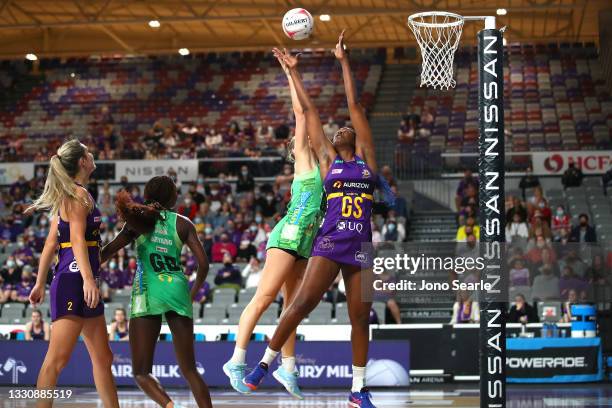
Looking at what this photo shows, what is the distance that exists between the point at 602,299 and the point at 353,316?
11.0 meters

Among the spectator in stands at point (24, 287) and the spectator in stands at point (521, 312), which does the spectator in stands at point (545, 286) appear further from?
the spectator in stands at point (24, 287)

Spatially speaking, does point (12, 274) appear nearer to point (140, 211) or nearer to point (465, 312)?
point (465, 312)

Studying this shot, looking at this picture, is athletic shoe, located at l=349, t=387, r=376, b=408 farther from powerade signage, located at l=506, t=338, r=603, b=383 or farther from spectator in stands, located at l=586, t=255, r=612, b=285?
spectator in stands, located at l=586, t=255, r=612, b=285

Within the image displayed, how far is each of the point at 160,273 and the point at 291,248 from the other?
122 cm

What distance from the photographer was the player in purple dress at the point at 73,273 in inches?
291

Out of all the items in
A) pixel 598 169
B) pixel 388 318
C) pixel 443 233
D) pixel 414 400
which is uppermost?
pixel 598 169

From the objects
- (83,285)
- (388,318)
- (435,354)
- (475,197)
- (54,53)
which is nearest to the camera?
(83,285)

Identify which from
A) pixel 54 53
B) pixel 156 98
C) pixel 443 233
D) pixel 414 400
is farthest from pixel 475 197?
pixel 54 53

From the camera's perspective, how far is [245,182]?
25281 millimetres

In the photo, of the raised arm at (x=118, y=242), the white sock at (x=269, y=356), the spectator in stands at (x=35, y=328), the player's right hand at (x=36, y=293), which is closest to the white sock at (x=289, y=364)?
the white sock at (x=269, y=356)

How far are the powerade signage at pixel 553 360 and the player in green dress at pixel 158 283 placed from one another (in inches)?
390

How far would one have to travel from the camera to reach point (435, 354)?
653 inches

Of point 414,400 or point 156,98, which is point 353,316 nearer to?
point 414,400

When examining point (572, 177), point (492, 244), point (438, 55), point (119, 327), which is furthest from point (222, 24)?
point (492, 244)
